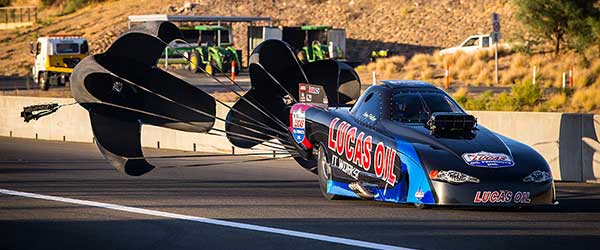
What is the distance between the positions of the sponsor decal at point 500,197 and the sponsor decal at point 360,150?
1.07 metres

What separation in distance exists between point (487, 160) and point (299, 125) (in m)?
3.60

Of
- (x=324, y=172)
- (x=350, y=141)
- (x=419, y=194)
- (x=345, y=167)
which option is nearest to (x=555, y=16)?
(x=324, y=172)

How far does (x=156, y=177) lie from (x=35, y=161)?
4.58m

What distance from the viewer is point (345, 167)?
1343 cm

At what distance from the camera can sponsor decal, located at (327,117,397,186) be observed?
12.6m

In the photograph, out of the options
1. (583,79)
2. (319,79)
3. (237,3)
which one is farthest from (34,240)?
(237,3)

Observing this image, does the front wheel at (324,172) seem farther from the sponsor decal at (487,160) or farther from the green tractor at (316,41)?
the green tractor at (316,41)

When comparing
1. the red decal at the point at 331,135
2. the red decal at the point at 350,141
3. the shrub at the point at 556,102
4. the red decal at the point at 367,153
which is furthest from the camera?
the shrub at the point at 556,102

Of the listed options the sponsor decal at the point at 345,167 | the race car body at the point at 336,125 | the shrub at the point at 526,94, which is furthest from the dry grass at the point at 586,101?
the sponsor decal at the point at 345,167

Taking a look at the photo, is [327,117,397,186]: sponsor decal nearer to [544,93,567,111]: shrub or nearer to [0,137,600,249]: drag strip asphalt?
[0,137,600,249]: drag strip asphalt

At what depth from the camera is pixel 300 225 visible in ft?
37.6

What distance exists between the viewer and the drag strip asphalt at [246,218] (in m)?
10.4

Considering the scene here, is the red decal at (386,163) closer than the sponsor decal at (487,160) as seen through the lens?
No

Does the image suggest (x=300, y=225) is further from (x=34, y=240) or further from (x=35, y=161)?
(x=35, y=161)
